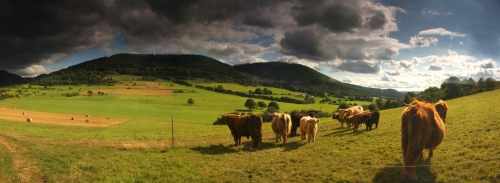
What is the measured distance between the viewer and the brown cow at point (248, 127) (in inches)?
580

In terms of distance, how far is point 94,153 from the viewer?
13.9 metres

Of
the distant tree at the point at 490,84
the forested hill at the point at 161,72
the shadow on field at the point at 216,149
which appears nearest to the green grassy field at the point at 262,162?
the shadow on field at the point at 216,149

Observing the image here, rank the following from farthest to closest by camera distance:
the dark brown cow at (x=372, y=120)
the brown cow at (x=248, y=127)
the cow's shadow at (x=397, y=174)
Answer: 1. the dark brown cow at (x=372, y=120)
2. the brown cow at (x=248, y=127)
3. the cow's shadow at (x=397, y=174)

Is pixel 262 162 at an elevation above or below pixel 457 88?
below

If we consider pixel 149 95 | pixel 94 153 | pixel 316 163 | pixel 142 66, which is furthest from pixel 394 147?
pixel 142 66

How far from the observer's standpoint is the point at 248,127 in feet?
49.4

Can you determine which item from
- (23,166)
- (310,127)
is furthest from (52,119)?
(310,127)

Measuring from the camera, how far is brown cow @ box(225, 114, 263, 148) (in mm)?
14726

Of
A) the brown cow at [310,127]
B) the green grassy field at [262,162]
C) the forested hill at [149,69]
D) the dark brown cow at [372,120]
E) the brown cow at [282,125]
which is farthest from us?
the forested hill at [149,69]

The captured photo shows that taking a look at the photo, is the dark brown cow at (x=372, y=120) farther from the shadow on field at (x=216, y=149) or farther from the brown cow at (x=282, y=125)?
the shadow on field at (x=216, y=149)

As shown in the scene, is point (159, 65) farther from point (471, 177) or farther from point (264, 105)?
point (471, 177)

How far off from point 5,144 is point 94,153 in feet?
26.3

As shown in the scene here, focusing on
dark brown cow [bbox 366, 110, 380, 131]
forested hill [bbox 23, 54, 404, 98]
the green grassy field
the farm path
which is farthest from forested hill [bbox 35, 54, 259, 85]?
dark brown cow [bbox 366, 110, 380, 131]

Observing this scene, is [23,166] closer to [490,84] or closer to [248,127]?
[248,127]
